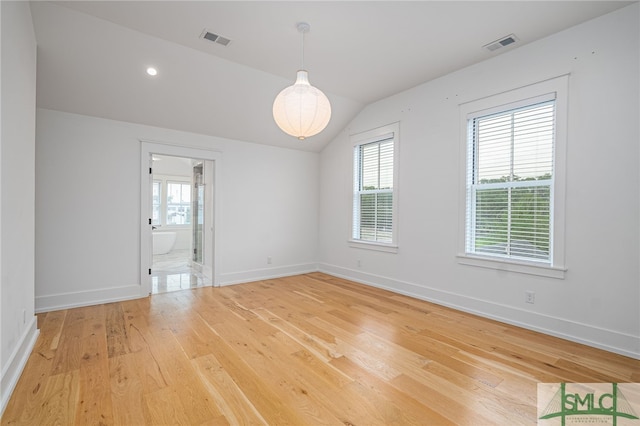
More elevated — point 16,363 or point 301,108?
point 301,108

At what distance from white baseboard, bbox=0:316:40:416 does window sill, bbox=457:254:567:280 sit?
14.0 ft

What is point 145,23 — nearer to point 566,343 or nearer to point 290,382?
point 290,382

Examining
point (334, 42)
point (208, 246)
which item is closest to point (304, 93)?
point (334, 42)

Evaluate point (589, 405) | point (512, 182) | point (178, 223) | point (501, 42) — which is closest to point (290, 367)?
point (589, 405)

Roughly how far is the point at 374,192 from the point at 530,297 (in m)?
2.61

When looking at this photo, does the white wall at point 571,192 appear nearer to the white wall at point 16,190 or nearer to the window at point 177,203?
the white wall at point 16,190

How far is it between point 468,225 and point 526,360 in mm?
1657

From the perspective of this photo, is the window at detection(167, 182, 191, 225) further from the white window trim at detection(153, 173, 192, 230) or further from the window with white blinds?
the window with white blinds

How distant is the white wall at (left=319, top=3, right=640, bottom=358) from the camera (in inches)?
104

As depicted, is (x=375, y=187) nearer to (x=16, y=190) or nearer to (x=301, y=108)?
(x=301, y=108)

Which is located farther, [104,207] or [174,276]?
[174,276]

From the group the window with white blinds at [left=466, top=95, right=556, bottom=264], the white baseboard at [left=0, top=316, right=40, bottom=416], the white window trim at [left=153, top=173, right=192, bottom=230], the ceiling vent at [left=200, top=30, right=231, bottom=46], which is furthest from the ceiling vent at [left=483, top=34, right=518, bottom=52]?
the white window trim at [left=153, top=173, right=192, bottom=230]

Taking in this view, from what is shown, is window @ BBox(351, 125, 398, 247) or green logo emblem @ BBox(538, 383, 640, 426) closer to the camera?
green logo emblem @ BBox(538, 383, 640, 426)

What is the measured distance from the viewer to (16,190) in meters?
2.29
